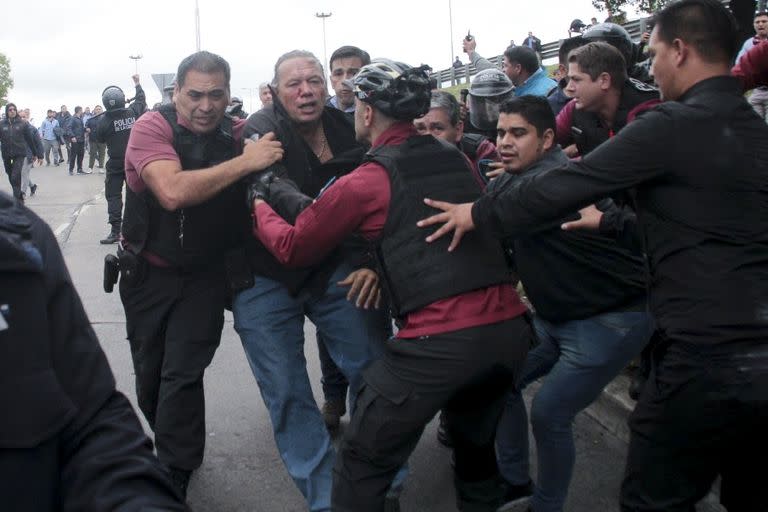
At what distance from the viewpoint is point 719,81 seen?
8.07 feet

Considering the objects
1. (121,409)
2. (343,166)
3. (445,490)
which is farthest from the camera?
(445,490)

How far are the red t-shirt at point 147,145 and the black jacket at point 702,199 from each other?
5.92ft

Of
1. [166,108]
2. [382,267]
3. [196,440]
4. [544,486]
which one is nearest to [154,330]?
[196,440]

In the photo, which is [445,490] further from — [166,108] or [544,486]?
[166,108]

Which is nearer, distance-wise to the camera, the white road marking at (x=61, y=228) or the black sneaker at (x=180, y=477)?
the black sneaker at (x=180, y=477)

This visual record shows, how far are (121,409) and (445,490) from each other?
2846 millimetres

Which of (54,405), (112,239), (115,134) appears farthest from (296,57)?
(112,239)

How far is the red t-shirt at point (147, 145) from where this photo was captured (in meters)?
3.53

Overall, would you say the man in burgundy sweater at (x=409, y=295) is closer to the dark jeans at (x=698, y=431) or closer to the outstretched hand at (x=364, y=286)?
the outstretched hand at (x=364, y=286)

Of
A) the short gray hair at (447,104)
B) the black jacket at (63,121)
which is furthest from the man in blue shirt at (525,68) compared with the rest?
the black jacket at (63,121)

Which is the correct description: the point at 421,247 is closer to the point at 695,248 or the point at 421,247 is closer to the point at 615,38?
the point at 695,248

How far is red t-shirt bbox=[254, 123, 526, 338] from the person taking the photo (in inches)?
A: 110

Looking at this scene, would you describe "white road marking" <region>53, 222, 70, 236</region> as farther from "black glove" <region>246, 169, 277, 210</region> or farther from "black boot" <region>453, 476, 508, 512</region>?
"black boot" <region>453, 476, 508, 512</region>

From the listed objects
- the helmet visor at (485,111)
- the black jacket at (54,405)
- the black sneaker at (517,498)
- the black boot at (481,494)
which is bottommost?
the black sneaker at (517,498)
